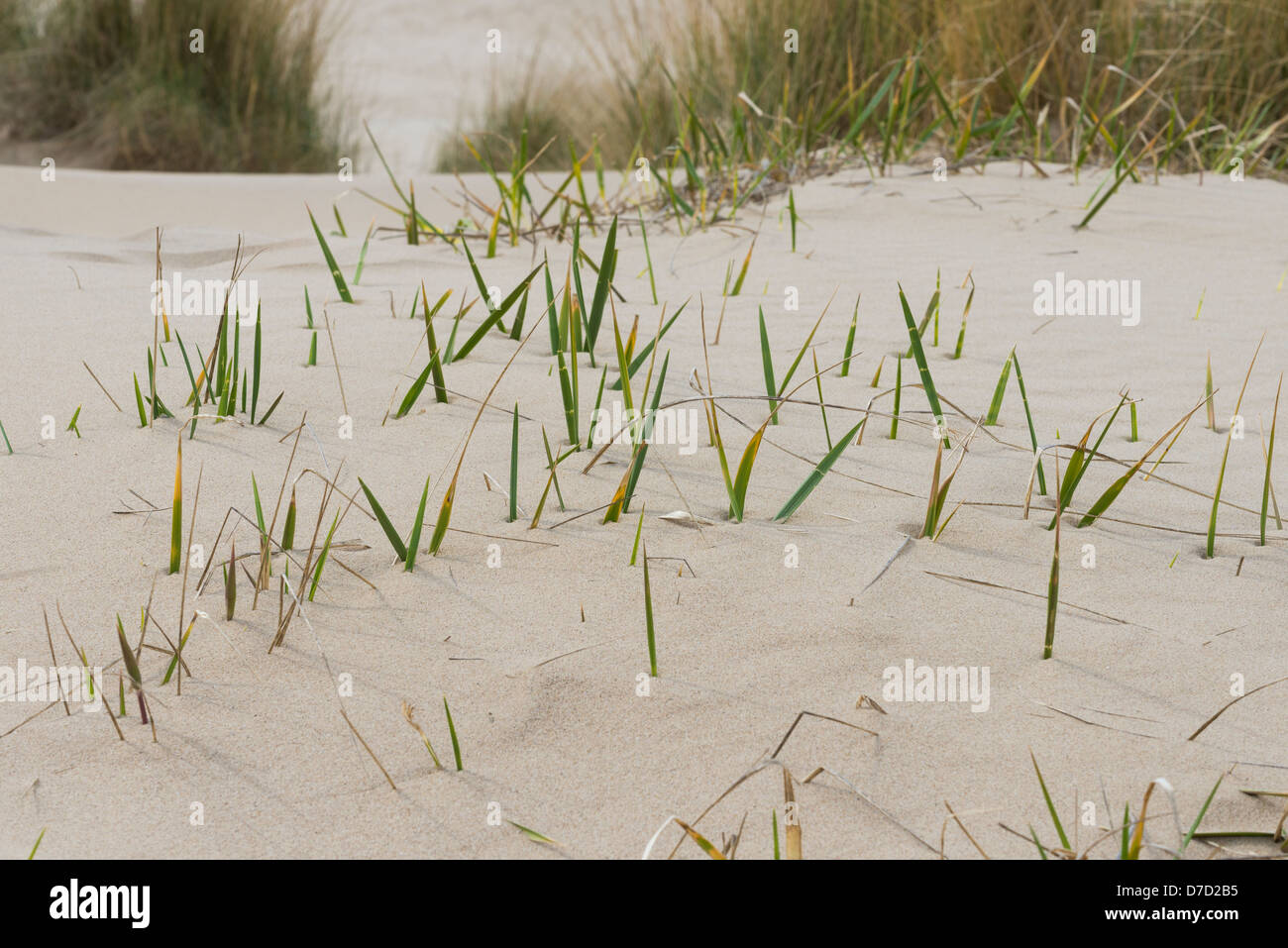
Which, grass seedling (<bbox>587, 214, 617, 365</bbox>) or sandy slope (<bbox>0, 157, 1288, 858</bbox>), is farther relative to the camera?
grass seedling (<bbox>587, 214, 617, 365</bbox>)

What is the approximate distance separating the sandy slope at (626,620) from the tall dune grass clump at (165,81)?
4312 mm

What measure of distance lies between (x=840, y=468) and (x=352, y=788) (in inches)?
35.0

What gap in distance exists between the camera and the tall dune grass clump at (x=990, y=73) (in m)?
4.05

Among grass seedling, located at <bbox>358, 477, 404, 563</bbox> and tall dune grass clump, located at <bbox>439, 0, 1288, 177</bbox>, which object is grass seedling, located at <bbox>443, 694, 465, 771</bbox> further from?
tall dune grass clump, located at <bbox>439, 0, 1288, 177</bbox>

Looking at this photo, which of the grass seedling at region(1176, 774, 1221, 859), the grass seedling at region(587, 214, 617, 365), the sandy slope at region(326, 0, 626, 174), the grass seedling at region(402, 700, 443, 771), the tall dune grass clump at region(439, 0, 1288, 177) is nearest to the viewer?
the grass seedling at region(1176, 774, 1221, 859)

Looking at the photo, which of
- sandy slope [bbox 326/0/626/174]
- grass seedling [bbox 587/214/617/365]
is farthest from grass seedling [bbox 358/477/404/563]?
sandy slope [bbox 326/0/626/174]

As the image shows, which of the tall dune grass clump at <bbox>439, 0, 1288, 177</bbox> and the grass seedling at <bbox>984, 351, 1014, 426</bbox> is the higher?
the tall dune grass clump at <bbox>439, 0, 1288, 177</bbox>

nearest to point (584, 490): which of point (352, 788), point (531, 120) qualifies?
point (352, 788)

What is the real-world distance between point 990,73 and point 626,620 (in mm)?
3658

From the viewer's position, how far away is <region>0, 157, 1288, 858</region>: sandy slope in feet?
3.32

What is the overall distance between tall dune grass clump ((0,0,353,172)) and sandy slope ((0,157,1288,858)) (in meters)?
4.31

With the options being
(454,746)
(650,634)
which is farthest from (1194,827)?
(454,746)

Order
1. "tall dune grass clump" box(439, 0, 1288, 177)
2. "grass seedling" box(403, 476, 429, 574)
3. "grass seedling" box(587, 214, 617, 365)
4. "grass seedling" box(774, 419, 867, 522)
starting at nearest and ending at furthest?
"grass seedling" box(403, 476, 429, 574) → "grass seedling" box(774, 419, 867, 522) → "grass seedling" box(587, 214, 617, 365) → "tall dune grass clump" box(439, 0, 1288, 177)
